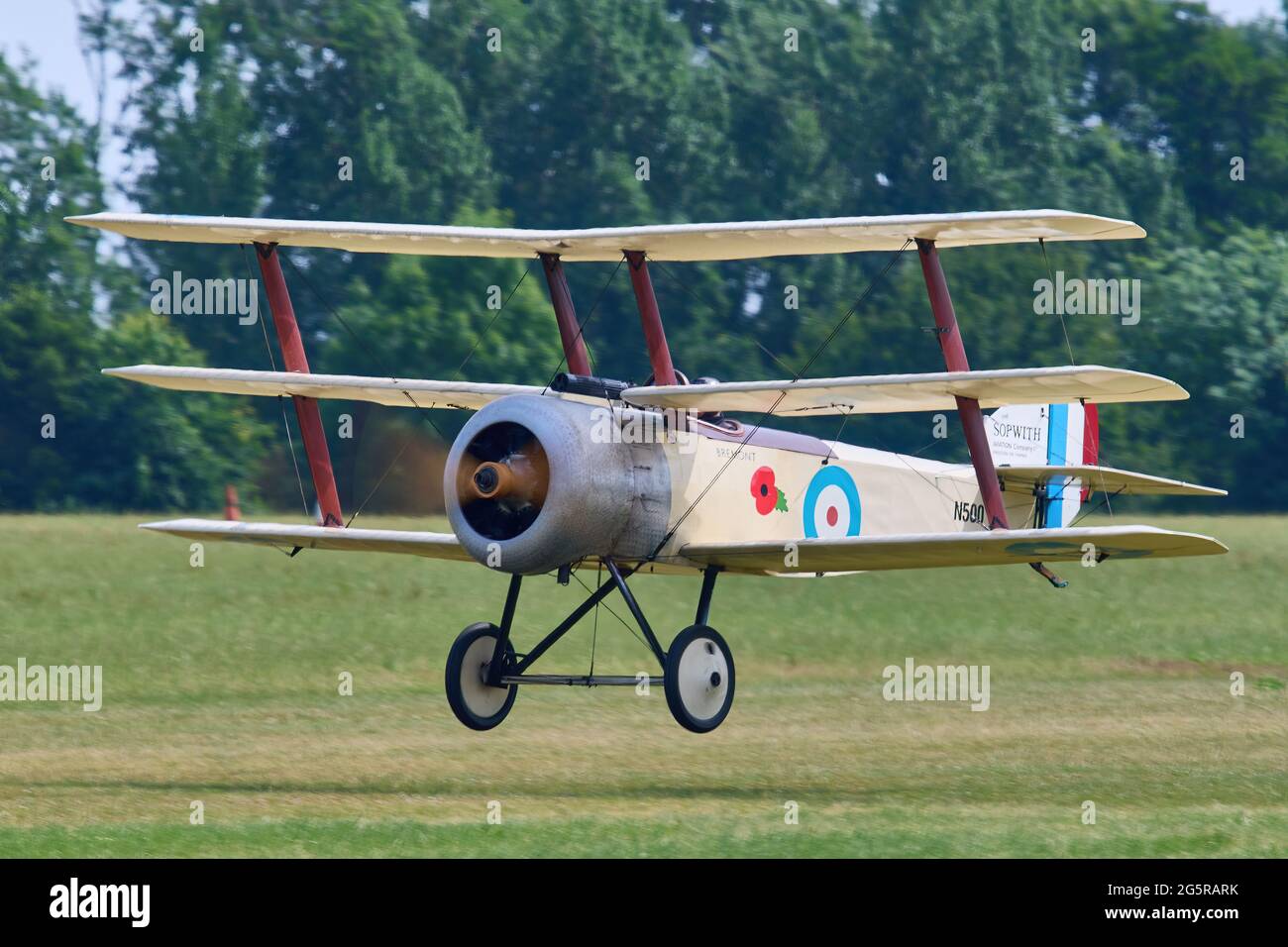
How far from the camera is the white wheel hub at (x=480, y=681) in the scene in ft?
44.2

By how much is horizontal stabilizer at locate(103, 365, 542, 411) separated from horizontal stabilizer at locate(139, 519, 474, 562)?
0.96 m

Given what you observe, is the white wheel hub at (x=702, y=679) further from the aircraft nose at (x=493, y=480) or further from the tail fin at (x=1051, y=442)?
the tail fin at (x=1051, y=442)

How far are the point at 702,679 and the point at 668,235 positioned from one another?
9.60 feet

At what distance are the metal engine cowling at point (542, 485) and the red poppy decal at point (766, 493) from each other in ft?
3.73

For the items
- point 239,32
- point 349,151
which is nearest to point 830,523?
point 349,151

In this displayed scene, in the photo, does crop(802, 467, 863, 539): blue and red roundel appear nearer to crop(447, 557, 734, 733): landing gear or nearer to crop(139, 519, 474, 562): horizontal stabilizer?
crop(447, 557, 734, 733): landing gear

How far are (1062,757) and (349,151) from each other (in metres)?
39.2

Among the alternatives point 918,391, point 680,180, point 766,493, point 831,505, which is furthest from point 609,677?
point 680,180

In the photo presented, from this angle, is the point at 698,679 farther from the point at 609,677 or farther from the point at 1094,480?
the point at 1094,480

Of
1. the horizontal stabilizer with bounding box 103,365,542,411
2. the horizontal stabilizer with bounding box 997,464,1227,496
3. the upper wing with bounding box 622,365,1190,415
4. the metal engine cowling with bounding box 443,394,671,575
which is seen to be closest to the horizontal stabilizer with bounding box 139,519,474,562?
the horizontal stabilizer with bounding box 103,365,542,411

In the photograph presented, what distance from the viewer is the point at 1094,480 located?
1596cm

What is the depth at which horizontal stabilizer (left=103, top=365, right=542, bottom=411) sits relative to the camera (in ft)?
44.2

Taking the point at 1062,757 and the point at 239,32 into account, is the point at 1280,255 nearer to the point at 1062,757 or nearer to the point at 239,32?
the point at 239,32

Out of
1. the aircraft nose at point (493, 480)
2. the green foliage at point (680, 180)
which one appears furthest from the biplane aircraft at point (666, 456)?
the green foliage at point (680, 180)
